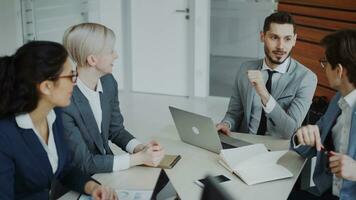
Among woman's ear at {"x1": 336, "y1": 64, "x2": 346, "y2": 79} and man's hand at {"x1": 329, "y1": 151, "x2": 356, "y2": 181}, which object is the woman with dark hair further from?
woman's ear at {"x1": 336, "y1": 64, "x2": 346, "y2": 79}

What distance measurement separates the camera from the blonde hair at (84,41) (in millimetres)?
2262

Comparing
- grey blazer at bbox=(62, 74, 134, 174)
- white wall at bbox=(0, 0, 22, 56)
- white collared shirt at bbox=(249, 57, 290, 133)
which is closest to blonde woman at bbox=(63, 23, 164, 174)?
grey blazer at bbox=(62, 74, 134, 174)

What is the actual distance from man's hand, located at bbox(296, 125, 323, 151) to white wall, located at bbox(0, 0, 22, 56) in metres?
3.63

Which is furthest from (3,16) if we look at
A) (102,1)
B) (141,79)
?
(141,79)

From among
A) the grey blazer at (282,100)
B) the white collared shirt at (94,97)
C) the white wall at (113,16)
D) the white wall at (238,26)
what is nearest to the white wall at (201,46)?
the white wall at (238,26)

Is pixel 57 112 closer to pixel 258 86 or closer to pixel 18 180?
pixel 18 180

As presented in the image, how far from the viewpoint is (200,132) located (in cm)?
232

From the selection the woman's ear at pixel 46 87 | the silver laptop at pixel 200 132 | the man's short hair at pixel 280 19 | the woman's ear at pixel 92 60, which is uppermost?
the man's short hair at pixel 280 19

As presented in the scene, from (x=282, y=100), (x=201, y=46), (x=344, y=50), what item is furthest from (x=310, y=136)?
(x=201, y=46)

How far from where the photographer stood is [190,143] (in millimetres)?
2445

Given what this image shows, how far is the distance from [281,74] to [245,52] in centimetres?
295

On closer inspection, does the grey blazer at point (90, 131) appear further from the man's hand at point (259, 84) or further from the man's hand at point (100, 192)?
the man's hand at point (259, 84)

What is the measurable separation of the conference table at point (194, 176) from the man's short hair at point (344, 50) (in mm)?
479

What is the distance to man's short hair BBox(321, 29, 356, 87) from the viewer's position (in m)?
2.03
